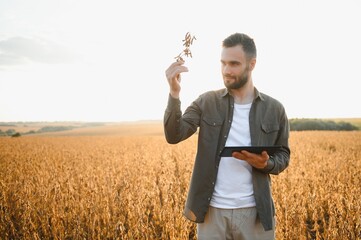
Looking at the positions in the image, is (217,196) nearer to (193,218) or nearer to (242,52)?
(193,218)

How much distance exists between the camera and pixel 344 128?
5369 cm

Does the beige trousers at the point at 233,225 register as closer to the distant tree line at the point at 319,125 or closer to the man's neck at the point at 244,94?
the man's neck at the point at 244,94

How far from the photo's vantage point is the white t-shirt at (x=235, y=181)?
2041 mm

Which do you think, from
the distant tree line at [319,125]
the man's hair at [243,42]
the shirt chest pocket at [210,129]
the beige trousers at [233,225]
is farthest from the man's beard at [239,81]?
the distant tree line at [319,125]

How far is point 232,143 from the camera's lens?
7.16 ft

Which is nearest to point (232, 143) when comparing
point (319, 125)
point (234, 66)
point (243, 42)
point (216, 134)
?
point (216, 134)

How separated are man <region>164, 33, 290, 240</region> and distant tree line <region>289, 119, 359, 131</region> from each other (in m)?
54.4

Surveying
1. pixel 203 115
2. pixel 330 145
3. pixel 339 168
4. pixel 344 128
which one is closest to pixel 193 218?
pixel 203 115

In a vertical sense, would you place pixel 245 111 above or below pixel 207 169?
above

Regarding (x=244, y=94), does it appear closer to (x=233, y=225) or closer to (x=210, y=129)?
(x=210, y=129)

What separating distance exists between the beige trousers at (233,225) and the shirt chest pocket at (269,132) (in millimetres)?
537

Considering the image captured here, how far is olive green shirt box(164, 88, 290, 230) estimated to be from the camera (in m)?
2.05

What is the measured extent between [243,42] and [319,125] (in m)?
57.6

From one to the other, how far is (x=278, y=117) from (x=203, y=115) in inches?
24.4
